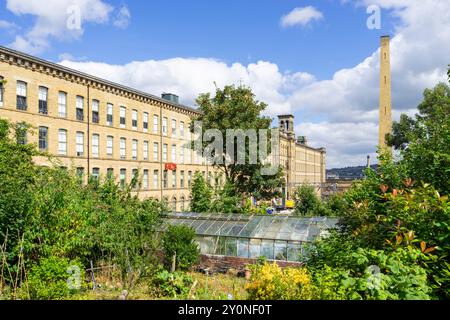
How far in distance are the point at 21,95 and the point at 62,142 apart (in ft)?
17.7

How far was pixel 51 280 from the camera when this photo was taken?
986 centimetres

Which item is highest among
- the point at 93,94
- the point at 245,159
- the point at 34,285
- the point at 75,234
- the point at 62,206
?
the point at 93,94

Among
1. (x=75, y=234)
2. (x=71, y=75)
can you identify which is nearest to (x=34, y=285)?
(x=75, y=234)

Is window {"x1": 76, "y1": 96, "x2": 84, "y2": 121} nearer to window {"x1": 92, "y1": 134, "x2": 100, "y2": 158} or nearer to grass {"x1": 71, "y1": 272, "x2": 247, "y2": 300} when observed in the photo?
window {"x1": 92, "y1": 134, "x2": 100, "y2": 158}

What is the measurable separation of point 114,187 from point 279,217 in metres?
9.49

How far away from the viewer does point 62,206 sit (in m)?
11.7

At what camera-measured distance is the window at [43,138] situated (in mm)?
29906

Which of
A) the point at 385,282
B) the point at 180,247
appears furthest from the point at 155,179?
the point at 385,282

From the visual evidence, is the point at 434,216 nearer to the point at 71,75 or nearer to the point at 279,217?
the point at 279,217

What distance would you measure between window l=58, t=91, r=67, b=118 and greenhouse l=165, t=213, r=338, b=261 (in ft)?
65.6

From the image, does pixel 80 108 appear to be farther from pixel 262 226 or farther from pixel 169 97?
pixel 262 226

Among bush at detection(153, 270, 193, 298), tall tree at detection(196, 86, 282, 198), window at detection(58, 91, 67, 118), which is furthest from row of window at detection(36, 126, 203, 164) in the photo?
bush at detection(153, 270, 193, 298)

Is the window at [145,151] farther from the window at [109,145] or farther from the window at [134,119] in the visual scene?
the window at [109,145]
